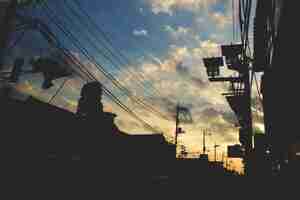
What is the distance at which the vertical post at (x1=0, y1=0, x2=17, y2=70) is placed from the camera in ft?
27.9

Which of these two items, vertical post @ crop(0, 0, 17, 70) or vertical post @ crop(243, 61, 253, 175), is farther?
vertical post @ crop(243, 61, 253, 175)

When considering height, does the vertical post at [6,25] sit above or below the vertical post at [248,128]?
above

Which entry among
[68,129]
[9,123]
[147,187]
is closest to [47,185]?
[147,187]

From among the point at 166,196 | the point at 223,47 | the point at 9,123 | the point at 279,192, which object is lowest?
the point at 166,196

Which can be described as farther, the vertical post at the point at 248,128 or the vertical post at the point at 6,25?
the vertical post at the point at 248,128

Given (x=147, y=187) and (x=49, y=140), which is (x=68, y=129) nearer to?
Result: (x=49, y=140)

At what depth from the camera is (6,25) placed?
28.7 ft

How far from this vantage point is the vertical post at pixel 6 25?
8.51 metres

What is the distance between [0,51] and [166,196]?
42.6ft

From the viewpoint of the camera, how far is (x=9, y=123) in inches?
818

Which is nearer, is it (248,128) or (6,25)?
(6,25)

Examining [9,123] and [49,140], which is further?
[49,140]

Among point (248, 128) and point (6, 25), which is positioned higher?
point (6, 25)

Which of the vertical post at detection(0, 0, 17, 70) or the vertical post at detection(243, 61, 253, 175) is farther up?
the vertical post at detection(0, 0, 17, 70)
